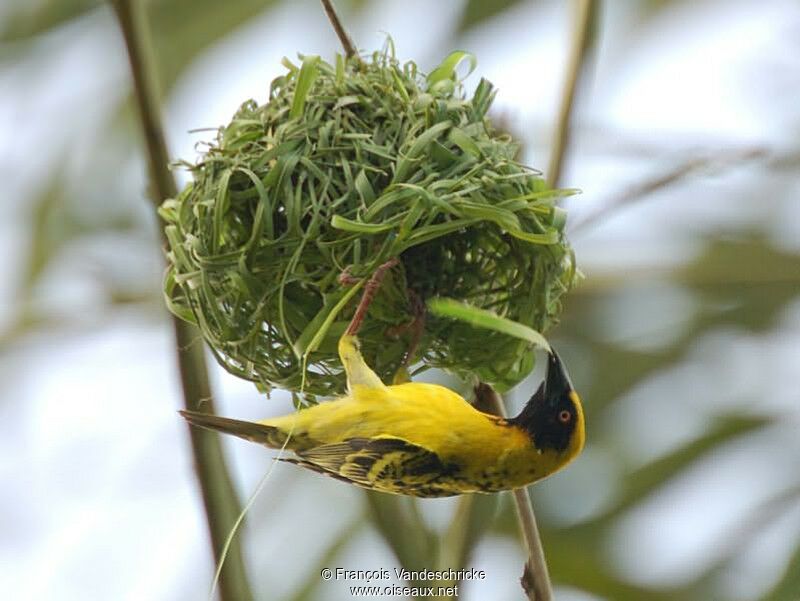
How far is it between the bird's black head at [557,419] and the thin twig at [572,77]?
563 mm

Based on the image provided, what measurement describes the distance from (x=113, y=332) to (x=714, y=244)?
2.46 metres

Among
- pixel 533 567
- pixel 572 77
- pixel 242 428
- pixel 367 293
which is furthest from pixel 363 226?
pixel 572 77

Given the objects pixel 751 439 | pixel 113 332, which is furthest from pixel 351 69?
pixel 751 439

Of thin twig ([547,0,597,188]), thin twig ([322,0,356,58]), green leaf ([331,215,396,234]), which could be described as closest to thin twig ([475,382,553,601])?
green leaf ([331,215,396,234])

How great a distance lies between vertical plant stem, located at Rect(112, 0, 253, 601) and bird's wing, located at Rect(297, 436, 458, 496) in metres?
0.22

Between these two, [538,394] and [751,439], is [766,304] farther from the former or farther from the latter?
[538,394]

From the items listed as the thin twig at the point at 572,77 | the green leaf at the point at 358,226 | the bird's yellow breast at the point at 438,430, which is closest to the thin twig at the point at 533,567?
the bird's yellow breast at the point at 438,430

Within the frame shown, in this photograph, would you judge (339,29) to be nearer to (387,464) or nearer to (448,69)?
(448,69)

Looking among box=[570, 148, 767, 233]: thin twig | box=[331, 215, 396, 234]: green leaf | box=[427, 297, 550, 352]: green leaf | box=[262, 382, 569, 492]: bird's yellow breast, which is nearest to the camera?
box=[427, 297, 550, 352]: green leaf

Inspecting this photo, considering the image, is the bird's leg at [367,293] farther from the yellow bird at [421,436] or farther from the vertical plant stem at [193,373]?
the vertical plant stem at [193,373]

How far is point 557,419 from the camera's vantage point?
2664mm

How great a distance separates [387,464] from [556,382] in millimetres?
443

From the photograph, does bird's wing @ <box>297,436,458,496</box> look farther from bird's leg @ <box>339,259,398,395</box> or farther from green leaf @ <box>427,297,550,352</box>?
green leaf @ <box>427,297,550,352</box>

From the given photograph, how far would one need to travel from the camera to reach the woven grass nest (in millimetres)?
2352
